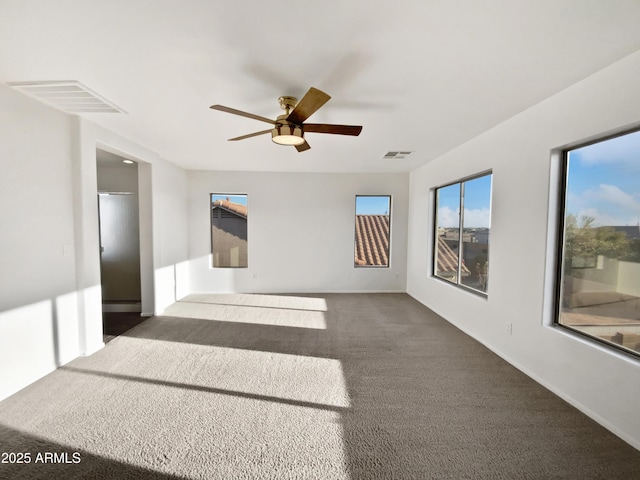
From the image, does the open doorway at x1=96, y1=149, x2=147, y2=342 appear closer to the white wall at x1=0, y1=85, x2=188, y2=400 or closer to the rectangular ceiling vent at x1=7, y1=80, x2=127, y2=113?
the white wall at x1=0, y1=85, x2=188, y2=400

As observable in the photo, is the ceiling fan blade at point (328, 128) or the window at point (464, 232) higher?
the ceiling fan blade at point (328, 128)

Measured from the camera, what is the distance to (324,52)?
5.84 feet

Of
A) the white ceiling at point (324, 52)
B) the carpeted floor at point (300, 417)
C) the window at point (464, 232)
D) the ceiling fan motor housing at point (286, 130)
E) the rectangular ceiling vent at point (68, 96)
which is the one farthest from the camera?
the window at point (464, 232)

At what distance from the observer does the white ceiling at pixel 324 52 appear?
1444 millimetres

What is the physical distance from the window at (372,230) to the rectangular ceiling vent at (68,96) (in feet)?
14.3

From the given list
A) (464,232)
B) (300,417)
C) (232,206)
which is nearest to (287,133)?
(300,417)

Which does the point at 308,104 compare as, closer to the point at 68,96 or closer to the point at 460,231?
the point at 68,96

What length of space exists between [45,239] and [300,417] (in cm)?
272

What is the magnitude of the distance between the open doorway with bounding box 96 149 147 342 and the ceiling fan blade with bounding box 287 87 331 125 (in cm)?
353

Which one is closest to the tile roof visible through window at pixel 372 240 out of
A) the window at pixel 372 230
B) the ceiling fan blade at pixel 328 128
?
the window at pixel 372 230

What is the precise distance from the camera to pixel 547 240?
245cm

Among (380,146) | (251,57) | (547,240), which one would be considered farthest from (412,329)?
(251,57)

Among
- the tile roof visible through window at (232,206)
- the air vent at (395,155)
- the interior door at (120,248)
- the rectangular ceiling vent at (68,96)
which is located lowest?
the interior door at (120,248)

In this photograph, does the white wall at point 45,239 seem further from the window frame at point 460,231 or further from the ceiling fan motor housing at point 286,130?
the window frame at point 460,231
